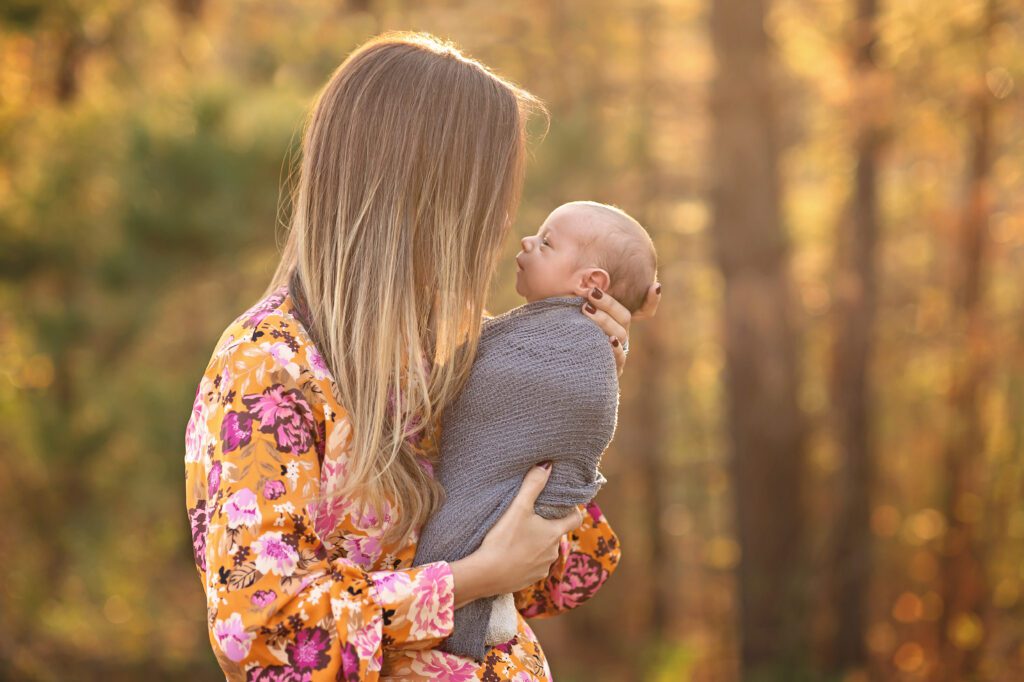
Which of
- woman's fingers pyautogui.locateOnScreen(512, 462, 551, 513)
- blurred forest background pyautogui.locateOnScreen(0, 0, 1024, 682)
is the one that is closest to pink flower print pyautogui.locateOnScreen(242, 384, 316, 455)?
woman's fingers pyautogui.locateOnScreen(512, 462, 551, 513)

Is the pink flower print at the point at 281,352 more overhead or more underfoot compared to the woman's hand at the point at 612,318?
more overhead

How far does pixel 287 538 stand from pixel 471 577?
11.9 inches

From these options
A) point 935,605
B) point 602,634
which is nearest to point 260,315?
point 935,605

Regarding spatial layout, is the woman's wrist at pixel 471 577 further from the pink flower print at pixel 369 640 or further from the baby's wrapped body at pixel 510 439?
the pink flower print at pixel 369 640

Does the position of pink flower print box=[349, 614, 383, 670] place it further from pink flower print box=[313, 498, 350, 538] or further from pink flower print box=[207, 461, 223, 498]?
pink flower print box=[207, 461, 223, 498]

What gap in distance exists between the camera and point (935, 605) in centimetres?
890

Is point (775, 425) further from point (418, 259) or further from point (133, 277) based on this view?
point (418, 259)

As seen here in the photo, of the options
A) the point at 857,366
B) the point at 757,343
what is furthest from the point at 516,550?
the point at 857,366

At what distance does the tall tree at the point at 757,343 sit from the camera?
24.9 feet

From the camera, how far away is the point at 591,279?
2100mm

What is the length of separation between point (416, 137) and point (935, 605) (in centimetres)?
837

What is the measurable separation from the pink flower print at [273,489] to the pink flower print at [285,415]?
5 centimetres

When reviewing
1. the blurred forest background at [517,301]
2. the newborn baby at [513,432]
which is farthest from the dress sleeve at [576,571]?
the blurred forest background at [517,301]

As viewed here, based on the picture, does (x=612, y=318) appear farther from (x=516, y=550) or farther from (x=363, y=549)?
(x=363, y=549)
